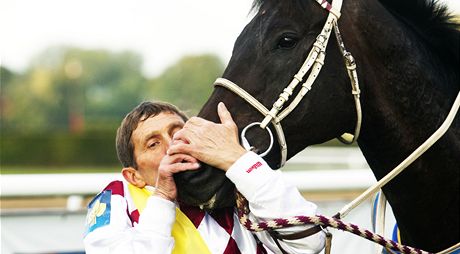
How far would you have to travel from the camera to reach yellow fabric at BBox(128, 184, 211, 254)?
202 cm

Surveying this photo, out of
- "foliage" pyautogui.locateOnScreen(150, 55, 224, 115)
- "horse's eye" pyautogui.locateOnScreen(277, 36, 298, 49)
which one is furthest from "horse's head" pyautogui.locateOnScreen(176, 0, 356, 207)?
"foliage" pyautogui.locateOnScreen(150, 55, 224, 115)

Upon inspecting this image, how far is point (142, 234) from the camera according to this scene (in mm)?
1923

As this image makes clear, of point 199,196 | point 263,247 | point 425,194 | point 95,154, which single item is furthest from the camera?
point 95,154

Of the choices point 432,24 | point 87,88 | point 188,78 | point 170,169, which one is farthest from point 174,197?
point 87,88

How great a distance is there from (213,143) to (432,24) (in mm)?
847

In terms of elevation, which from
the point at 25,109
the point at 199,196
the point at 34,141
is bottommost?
the point at 25,109

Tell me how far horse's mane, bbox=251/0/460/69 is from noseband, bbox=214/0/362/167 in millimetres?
279

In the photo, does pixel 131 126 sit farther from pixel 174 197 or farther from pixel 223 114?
pixel 223 114

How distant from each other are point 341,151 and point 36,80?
4281 centimetres

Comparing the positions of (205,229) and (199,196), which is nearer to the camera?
(199,196)

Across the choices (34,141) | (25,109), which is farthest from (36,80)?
(34,141)

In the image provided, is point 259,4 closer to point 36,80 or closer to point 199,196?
point 199,196

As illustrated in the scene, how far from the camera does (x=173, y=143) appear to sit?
1.85m

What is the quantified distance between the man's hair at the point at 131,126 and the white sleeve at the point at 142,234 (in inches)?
11.7
